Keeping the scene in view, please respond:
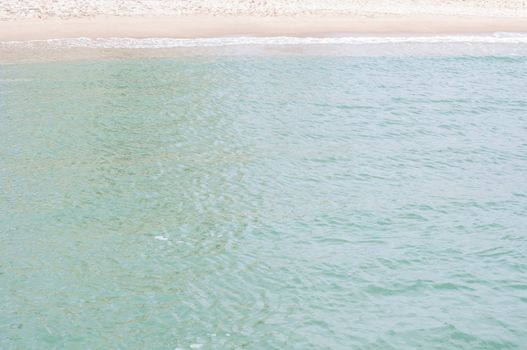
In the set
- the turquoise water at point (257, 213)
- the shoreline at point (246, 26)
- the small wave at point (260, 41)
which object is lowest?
the turquoise water at point (257, 213)

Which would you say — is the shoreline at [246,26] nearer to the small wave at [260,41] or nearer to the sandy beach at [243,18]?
the sandy beach at [243,18]

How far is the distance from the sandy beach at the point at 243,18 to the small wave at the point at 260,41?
48cm

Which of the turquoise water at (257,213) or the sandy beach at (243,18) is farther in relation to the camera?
the sandy beach at (243,18)

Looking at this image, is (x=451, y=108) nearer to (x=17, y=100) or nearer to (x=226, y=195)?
(x=226, y=195)

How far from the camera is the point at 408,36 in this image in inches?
1110

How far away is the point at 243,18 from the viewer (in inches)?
1114

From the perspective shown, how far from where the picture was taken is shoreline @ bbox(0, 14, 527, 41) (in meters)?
25.6

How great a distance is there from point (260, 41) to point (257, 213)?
49.3 feet

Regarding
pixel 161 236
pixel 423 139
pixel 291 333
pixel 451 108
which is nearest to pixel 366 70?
pixel 451 108

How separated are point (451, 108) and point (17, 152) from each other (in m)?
11.1

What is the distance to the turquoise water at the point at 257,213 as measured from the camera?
29.7ft

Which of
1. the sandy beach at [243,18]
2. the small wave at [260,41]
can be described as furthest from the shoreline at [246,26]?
the small wave at [260,41]

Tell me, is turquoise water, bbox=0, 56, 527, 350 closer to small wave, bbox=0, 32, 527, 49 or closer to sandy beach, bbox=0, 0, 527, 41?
small wave, bbox=0, 32, 527, 49

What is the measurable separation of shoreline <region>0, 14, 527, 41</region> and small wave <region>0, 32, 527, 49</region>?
409 millimetres
